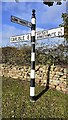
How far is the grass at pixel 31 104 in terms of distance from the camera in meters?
6.08

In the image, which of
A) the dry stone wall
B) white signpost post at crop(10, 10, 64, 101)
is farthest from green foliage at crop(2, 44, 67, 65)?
white signpost post at crop(10, 10, 64, 101)

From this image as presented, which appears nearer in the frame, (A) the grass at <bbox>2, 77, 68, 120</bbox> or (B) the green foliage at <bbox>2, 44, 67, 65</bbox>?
(A) the grass at <bbox>2, 77, 68, 120</bbox>

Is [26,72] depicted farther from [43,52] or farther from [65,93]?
[65,93]

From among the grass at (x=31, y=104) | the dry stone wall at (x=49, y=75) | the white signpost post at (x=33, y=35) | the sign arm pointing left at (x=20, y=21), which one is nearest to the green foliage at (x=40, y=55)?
the dry stone wall at (x=49, y=75)

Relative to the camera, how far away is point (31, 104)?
6.76 meters

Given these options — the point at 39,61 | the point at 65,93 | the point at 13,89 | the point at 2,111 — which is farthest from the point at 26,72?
the point at 2,111

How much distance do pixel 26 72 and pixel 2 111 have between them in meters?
3.19

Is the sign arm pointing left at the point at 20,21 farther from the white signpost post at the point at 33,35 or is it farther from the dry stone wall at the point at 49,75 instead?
the dry stone wall at the point at 49,75

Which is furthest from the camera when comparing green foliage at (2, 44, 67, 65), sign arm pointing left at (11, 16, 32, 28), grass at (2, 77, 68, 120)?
green foliage at (2, 44, 67, 65)

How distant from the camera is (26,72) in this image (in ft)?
30.9

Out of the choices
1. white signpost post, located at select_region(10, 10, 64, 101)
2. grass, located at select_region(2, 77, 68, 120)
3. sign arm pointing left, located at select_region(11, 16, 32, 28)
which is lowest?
grass, located at select_region(2, 77, 68, 120)

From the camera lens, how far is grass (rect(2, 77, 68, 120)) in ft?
19.9

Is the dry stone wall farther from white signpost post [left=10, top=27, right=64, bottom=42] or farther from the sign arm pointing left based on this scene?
the sign arm pointing left

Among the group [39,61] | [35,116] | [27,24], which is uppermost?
[27,24]
